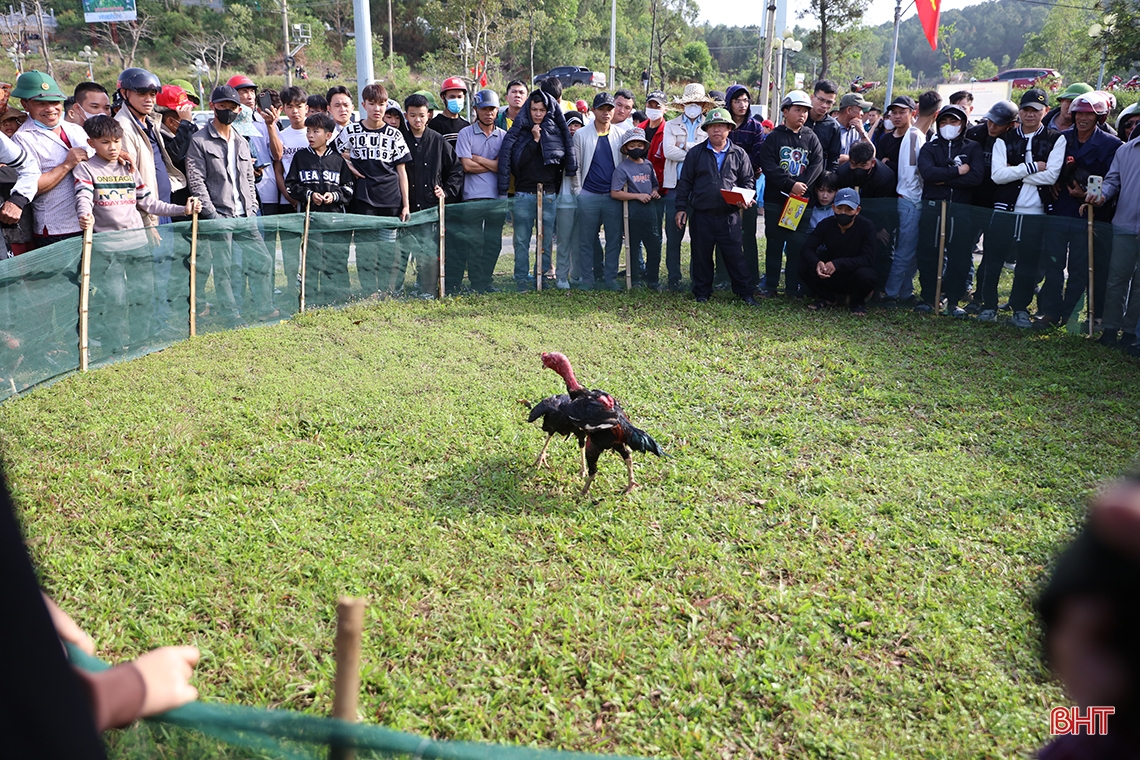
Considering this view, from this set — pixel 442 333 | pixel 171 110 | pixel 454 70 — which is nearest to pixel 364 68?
pixel 171 110

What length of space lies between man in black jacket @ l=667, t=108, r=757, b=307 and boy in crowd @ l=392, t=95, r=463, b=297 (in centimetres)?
276

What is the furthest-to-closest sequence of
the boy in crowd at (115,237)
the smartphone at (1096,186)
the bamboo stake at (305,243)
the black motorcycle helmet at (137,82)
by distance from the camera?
the bamboo stake at (305,243) → the smartphone at (1096,186) → the black motorcycle helmet at (137,82) → the boy in crowd at (115,237)

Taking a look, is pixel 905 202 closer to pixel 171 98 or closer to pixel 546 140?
pixel 546 140

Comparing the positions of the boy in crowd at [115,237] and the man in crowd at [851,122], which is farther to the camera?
the man in crowd at [851,122]

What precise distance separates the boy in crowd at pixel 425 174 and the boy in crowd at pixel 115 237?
285cm

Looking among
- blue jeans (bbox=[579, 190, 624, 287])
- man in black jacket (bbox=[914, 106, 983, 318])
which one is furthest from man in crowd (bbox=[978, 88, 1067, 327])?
blue jeans (bbox=[579, 190, 624, 287])

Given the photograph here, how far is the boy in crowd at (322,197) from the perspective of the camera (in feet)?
28.9

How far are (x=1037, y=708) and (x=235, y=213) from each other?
8084 mm

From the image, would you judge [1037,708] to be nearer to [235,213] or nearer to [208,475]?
[208,475]

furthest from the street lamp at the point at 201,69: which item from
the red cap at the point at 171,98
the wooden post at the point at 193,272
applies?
the wooden post at the point at 193,272

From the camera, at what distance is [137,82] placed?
7.50 meters

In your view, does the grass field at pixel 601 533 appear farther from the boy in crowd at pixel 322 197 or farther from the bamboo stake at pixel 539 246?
the bamboo stake at pixel 539 246

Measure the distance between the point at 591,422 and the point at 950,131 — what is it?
22.0 ft

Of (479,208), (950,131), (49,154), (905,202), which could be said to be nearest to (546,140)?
(479,208)
